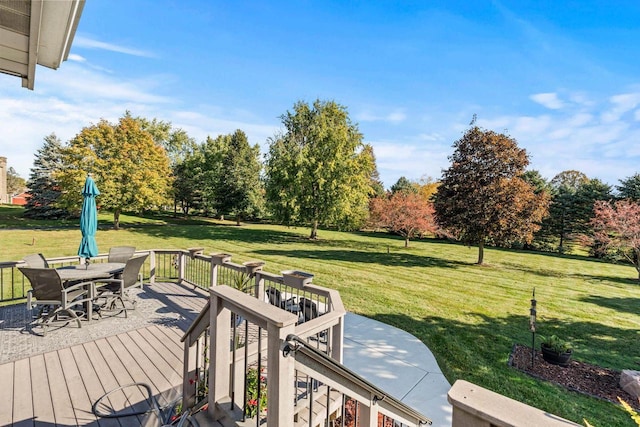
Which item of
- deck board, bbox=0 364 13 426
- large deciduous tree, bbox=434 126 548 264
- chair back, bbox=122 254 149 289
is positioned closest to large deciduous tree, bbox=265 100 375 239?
large deciduous tree, bbox=434 126 548 264

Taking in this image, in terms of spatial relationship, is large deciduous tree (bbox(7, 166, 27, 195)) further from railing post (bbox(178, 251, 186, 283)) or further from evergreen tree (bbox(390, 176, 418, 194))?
railing post (bbox(178, 251, 186, 283))

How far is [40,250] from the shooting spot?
13.0 metres

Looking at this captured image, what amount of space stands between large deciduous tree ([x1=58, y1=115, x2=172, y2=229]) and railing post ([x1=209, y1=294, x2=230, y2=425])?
21288mm

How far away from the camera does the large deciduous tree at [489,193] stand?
1238 cm

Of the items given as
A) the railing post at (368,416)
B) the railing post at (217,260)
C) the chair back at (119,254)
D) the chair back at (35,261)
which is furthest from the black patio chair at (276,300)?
the chair back at (35,261)

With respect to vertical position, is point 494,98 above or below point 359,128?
below

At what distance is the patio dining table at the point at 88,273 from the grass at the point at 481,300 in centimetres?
548

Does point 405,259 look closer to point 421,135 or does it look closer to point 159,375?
point 421,135

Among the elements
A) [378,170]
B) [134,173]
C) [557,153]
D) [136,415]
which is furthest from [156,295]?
[378,170]

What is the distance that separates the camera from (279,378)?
151 centimetres

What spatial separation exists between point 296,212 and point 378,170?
86.3ft

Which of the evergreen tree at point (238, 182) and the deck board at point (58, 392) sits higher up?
the evergreen tree at point (238, 182)

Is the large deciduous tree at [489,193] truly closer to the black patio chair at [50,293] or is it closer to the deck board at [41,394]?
the black patio chair at [50,293]

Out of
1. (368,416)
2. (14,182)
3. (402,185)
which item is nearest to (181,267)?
(368,416)
